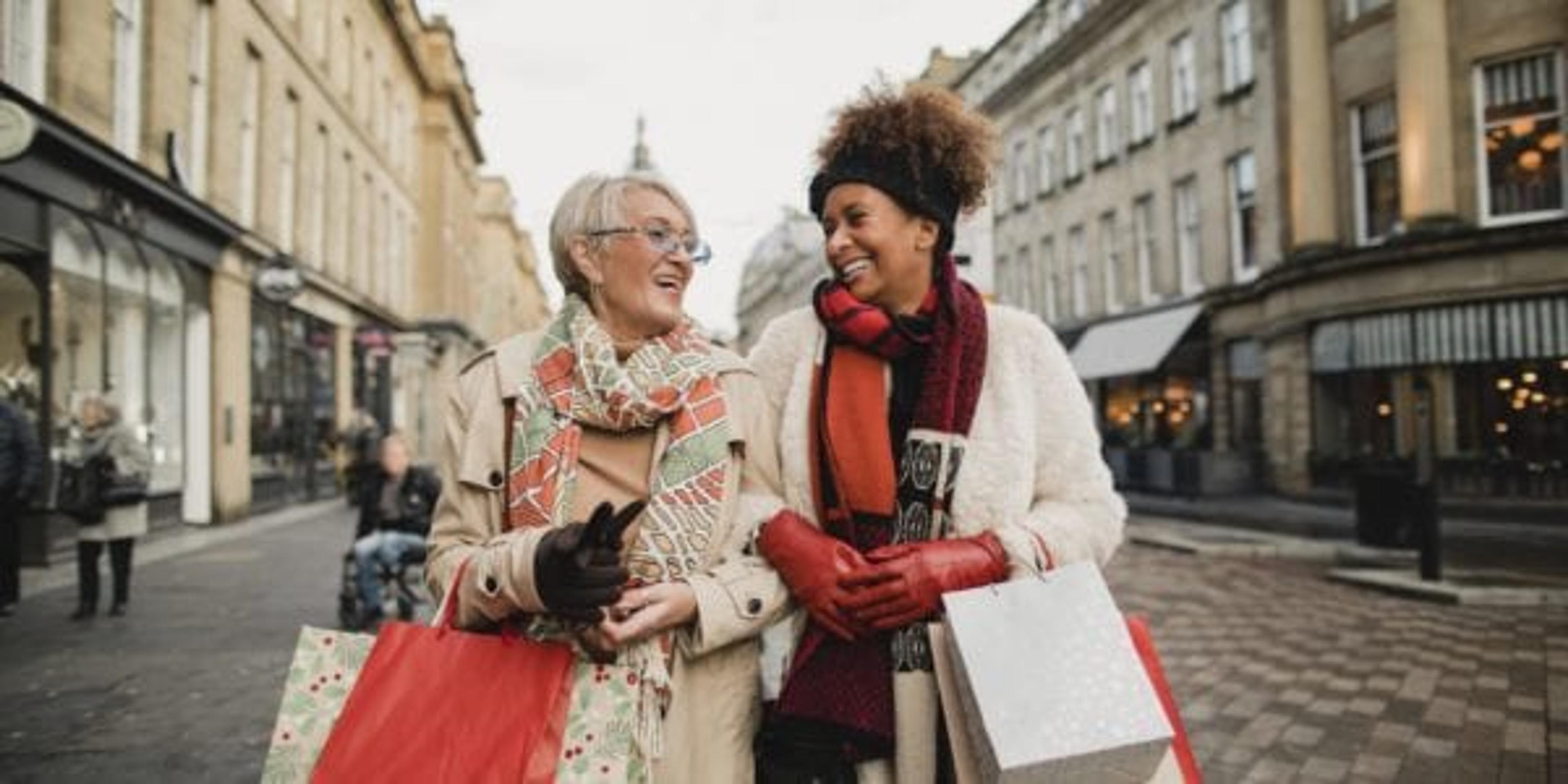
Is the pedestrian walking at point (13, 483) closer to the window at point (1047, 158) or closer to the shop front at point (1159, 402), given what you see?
the shop front at point (1159, 402)

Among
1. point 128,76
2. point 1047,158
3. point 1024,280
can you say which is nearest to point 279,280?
point 128,76

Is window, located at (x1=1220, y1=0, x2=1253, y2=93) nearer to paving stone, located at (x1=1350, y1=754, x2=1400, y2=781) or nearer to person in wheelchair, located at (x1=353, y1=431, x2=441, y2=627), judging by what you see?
paving stone, located at (x1=1350, y1=754, x2=1400, y2=781)

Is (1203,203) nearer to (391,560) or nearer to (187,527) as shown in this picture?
(391,560)

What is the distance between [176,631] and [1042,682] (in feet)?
23.8

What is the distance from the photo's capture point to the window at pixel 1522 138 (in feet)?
46.6

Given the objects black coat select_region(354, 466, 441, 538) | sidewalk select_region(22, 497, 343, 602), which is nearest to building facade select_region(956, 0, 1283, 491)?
black coat select_region(354, 466, 441, 538)

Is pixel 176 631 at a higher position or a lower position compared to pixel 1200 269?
lower

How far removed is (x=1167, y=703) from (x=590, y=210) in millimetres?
1514

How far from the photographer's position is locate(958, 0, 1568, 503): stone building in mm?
14273

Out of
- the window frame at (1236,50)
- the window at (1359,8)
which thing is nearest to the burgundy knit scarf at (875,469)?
the window at (1359,8)

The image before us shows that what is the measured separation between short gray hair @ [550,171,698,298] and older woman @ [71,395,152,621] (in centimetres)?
715

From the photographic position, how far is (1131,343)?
2262 centimetres

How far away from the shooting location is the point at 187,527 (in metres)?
13.4

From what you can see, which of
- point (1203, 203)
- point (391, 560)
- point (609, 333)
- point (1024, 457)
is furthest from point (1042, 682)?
point (1203, 203)
